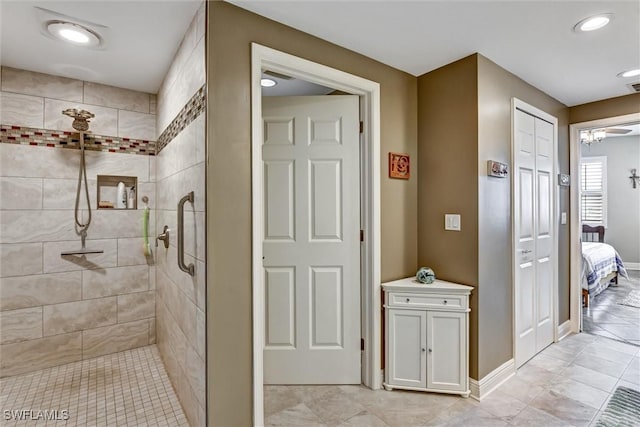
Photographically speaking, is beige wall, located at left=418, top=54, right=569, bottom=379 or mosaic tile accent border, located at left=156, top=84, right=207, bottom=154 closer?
mosaic tile accent border, located at left=156, top=84, right=207, bottom=154

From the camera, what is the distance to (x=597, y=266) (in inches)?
166

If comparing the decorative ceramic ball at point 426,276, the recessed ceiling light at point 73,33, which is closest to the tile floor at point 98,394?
the decorative ceramic ball at point 426,276

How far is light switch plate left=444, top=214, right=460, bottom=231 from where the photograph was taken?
2.33 meters

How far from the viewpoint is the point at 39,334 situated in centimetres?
260

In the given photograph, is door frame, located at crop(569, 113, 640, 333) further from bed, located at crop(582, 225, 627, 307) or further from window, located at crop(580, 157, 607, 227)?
window, located at crop(580, 157, 607, 227)

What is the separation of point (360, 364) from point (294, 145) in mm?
1684

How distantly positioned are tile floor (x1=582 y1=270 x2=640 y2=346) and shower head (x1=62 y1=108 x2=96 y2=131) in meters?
5.17

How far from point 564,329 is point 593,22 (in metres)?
2.86

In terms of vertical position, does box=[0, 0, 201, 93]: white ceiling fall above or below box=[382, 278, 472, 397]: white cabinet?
above

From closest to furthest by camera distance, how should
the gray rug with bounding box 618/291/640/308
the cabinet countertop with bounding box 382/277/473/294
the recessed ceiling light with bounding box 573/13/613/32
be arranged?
the recessed ceiling light with bounding box 573/13/613/32, the cabinet countertop with bounding box 382/277/473/294, the gray rug with bounding box 618/291/640/308

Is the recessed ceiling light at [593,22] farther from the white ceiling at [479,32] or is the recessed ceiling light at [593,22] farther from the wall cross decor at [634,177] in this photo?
the wall cross decor at [634,177]

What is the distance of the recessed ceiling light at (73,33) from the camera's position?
1.92m

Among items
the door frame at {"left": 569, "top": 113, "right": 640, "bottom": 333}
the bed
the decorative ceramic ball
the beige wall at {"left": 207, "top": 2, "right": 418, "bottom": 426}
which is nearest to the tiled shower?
the beige wall at {"left": 207, "top": 2, "right": 418, "bottom": 426}

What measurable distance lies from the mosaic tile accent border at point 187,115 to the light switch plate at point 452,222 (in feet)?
5.90
